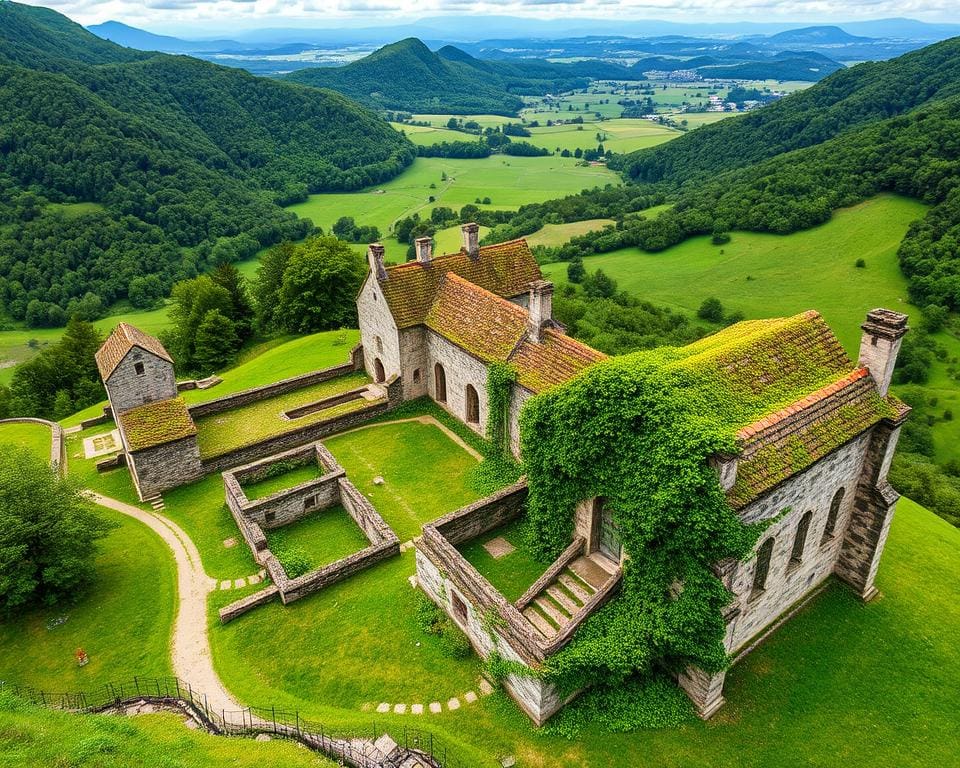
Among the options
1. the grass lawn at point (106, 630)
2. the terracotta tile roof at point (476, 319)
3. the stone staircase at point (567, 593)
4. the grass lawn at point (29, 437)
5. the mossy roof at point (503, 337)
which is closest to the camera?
the stone staircase at point (567, 593)

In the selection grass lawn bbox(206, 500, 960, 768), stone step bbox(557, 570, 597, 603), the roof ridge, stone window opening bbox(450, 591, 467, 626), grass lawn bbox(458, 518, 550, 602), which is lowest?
grass lawn bbox(206, 500, 960, 768)

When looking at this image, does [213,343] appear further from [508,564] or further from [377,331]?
[508,564]

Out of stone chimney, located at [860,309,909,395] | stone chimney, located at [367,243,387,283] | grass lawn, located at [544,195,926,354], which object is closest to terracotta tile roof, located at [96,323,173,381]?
stone chimney, located at [367,243,387,283]

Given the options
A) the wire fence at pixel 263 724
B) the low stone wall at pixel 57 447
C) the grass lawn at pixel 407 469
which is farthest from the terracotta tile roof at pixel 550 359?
the low stone wall at pixel 57 447

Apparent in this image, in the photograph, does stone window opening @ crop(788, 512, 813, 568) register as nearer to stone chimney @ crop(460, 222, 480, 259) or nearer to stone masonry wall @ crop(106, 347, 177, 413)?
stone chimney @ crop(460, 222, 480, 259)

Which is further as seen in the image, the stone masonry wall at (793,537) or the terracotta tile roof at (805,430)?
the stone masonry wall at (793,537)

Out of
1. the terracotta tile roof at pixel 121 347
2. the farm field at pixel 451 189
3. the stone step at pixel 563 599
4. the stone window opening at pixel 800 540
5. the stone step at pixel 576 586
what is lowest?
the farm field at pixel 451 189

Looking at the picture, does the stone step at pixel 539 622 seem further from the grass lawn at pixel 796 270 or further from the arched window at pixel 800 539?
the grass lawn at pixel 796 270
